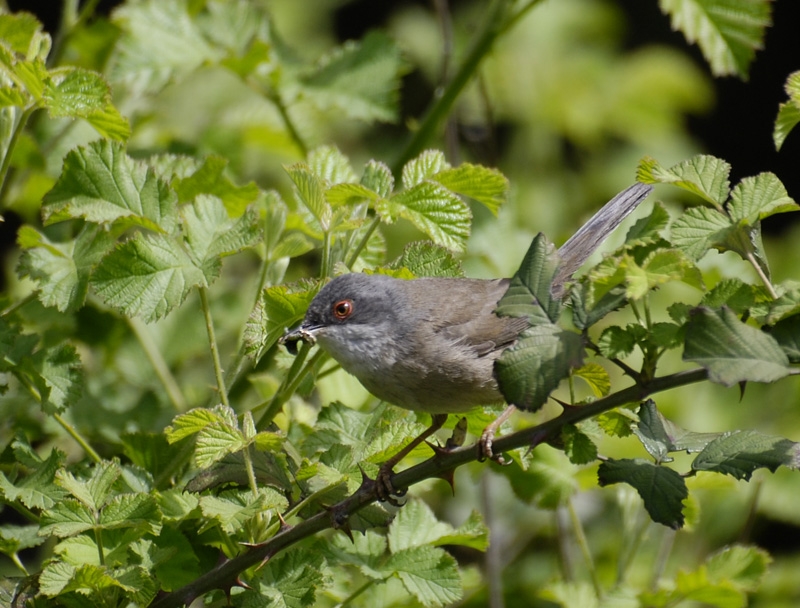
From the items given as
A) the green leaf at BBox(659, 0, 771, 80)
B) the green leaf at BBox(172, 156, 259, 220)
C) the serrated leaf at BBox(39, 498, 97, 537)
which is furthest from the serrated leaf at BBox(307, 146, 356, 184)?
the green leaf at BBox(659, 0, 771, 80)

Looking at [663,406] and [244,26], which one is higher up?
[244,26]

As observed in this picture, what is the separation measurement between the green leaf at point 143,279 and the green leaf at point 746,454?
108 centimetres

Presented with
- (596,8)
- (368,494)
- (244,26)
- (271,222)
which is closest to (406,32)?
(596,8)

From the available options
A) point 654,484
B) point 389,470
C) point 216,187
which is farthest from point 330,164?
point 654,484

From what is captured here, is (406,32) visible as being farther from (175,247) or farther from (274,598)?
(274,598)

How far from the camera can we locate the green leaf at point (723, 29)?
299 cm

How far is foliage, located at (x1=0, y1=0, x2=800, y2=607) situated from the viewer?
158 cm

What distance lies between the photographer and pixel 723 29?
3.02m

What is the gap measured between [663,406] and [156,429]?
8.03 ft

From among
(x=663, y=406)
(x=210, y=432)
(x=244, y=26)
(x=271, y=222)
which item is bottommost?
(x=663, y=406)

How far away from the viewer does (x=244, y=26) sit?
128 inches

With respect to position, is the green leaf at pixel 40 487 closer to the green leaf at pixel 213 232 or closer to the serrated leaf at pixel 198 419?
the serrated leaf at pixel 198 419

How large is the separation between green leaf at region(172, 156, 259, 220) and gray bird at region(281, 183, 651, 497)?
32 centimetres

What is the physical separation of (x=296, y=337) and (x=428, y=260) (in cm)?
45
